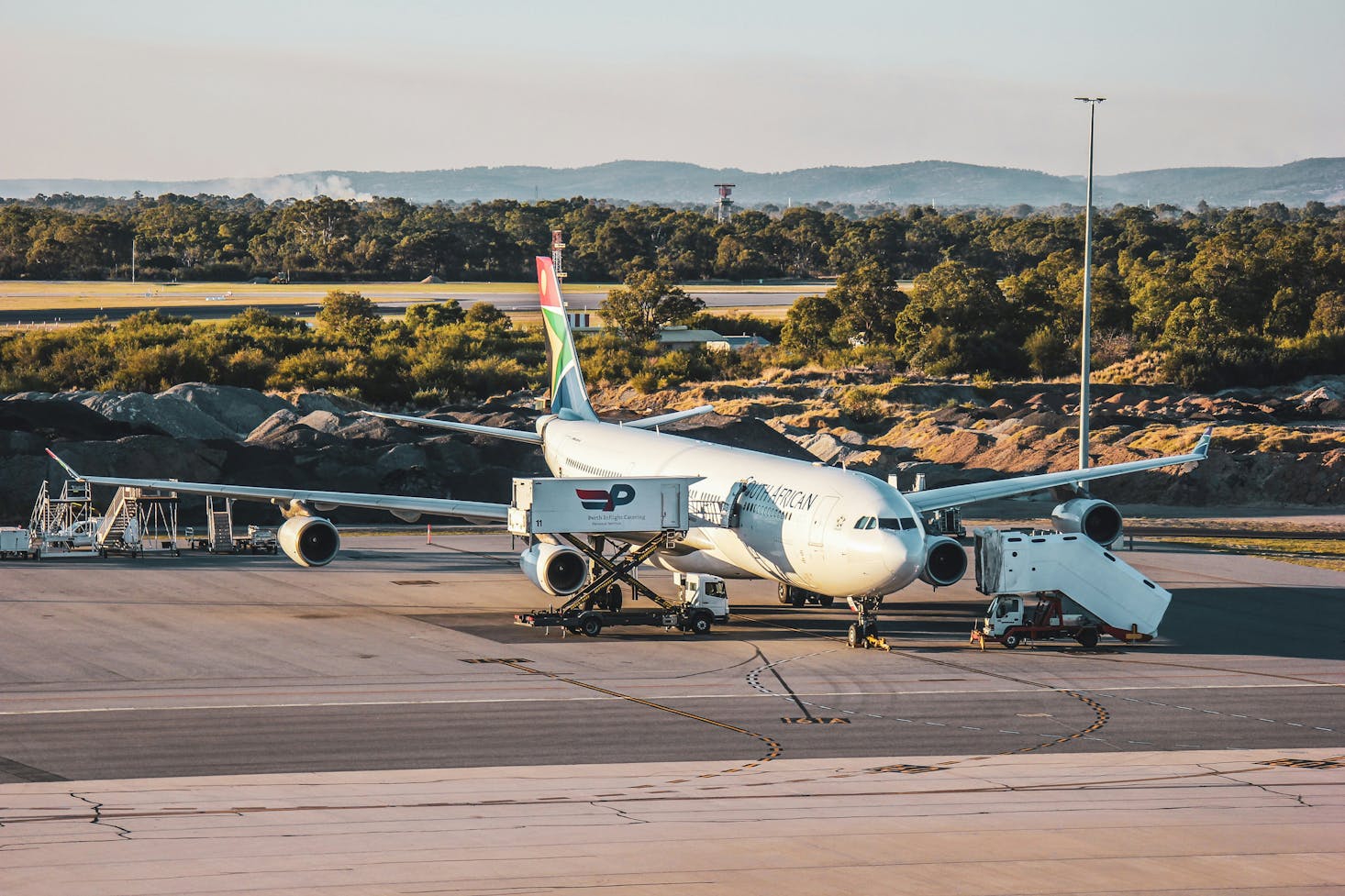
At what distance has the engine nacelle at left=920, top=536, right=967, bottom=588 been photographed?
40625mm

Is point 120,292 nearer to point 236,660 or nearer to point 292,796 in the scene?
point 236,660

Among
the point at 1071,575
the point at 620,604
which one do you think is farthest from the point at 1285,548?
the point at 620,604

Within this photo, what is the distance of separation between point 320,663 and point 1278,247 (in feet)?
417

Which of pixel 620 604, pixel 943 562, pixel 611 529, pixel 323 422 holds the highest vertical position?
pixel 611 529

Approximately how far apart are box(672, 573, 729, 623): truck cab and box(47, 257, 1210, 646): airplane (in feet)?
1.78

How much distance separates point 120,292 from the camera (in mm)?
199625

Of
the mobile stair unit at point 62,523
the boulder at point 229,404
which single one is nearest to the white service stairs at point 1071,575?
the mobile stair unit at point 62,523

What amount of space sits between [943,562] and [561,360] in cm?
2250

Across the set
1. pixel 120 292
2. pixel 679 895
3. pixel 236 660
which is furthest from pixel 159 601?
pixel 120 292

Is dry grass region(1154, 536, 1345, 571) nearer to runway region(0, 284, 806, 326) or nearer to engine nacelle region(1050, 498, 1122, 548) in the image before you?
engine nacelle region(1050, 498, 1122, 548)

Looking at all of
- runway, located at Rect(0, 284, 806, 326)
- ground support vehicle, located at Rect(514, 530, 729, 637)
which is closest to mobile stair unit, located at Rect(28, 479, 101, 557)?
ground support vehicle, located at Rect(514, 530, 729, 637)

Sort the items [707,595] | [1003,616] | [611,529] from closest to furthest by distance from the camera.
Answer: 1. [1003,616]
2. [611,529]
3. [707,595]

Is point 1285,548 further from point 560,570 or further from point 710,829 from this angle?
point 710,829

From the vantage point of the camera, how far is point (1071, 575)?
40.8 metres
